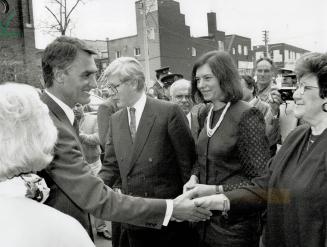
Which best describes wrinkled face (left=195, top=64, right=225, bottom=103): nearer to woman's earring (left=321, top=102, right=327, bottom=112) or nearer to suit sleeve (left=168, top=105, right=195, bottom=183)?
suit sleeve (left=168, top=105, right=195, bottom=183)

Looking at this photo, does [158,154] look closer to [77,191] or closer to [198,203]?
[198,203]

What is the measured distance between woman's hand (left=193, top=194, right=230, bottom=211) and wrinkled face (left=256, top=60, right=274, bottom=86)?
4.00 m

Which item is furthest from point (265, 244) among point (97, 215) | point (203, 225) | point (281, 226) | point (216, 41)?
point (216, 41)

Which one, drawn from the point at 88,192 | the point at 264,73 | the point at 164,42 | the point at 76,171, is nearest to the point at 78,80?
the point at 76,171

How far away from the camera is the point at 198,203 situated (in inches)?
116

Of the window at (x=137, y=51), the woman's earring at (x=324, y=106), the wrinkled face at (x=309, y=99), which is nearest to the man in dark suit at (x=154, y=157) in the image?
the wrinkled face at (x=309, y=99)

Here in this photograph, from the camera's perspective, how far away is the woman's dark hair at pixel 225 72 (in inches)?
125

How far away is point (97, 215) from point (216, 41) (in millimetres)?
48357

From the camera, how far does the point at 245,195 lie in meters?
2.83

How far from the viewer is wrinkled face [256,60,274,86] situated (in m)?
6.46

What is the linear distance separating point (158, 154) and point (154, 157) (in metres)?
0.04

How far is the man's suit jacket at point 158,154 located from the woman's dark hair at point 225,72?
55 centimetres

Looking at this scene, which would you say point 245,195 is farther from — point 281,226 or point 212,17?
point 212,17

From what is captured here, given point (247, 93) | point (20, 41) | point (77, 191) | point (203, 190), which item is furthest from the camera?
point (20, 41)
